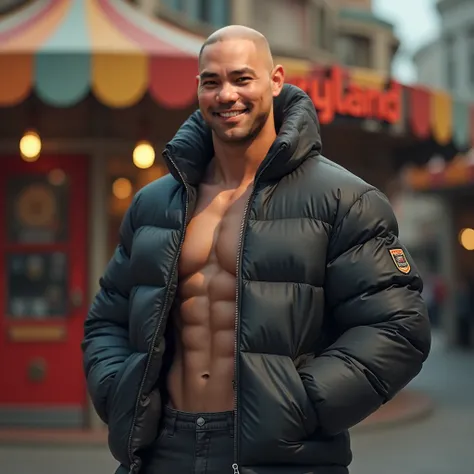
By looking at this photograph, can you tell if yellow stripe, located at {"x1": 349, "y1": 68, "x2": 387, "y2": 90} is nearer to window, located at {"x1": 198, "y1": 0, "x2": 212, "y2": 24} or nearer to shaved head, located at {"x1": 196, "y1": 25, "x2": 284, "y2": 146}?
window, located at {"x1": 198, "y1": 0, "x2": 212, "y2": 24}

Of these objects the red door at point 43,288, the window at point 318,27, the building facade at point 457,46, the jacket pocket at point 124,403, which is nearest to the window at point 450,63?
the building facade at point 457,46

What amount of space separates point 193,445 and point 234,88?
3.60 feet

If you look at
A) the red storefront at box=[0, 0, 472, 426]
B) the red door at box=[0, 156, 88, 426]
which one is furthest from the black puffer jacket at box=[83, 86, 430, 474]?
the red door at box=[0, 156, 88, 426]

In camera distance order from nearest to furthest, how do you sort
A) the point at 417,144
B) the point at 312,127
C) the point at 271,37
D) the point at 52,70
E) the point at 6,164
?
the point at 312,127
the point at 52,70
the point at 6,164
the point at 417,144
the point at 271,37

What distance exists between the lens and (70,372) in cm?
877

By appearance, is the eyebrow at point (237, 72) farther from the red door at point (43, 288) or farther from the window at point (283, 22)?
the window at point (283, 22)

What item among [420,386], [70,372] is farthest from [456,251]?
[70,372]

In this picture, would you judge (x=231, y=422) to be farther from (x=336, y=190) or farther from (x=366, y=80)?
(x=366, y=80)

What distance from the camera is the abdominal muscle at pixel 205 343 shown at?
8.78 ft

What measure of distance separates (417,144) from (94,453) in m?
6.19

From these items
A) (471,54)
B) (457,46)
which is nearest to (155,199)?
(471,54)

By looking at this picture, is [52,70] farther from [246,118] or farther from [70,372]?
[246,118]

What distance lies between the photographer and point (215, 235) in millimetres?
2818

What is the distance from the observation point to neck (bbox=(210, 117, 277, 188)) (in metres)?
2.90
